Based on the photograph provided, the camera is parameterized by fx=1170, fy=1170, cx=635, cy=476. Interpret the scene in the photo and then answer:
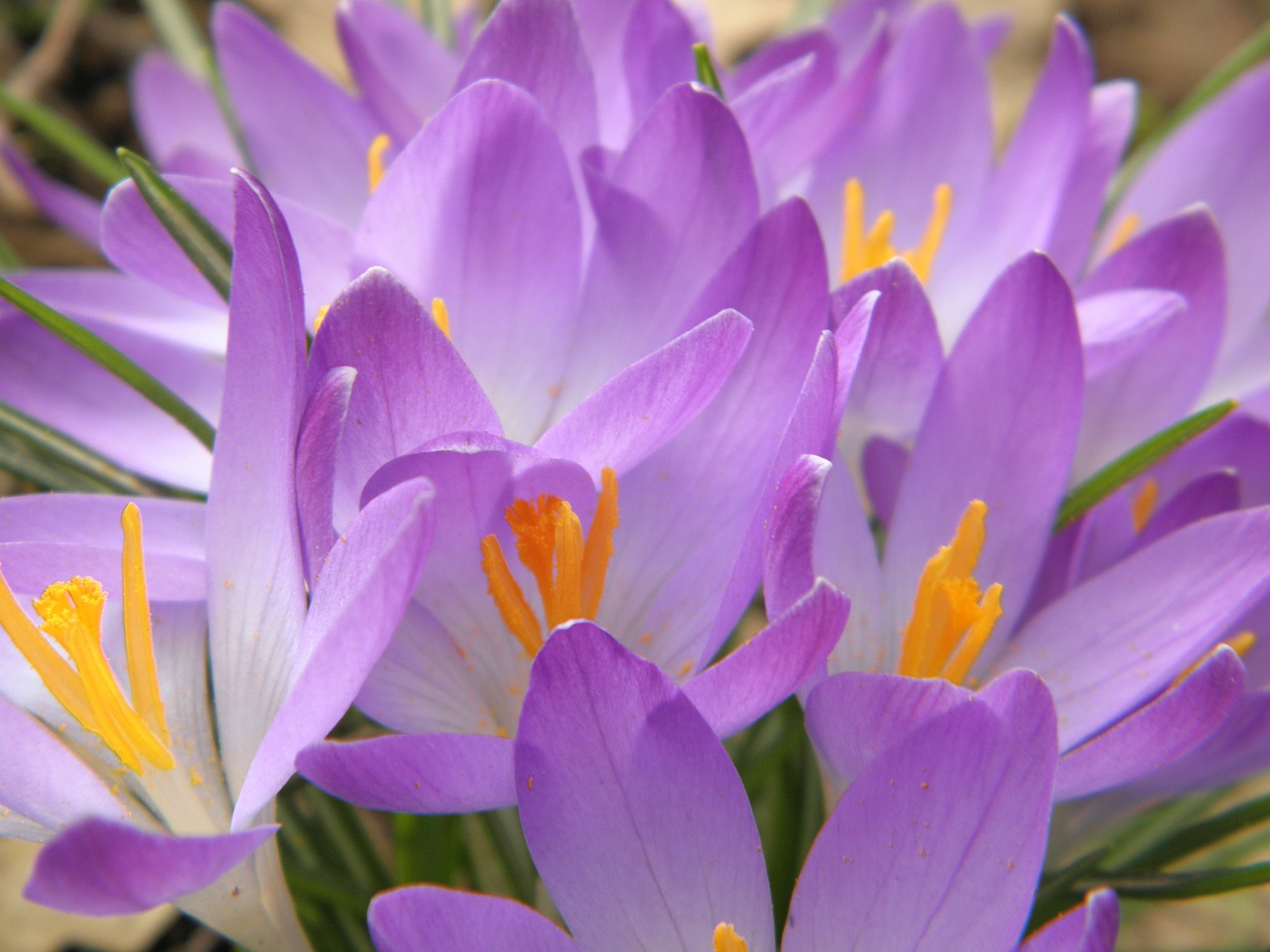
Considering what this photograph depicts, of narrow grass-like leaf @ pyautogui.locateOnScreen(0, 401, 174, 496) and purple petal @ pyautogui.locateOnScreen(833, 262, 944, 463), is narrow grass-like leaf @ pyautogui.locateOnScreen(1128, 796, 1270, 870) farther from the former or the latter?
narrow grass-like leaf @ pyautogui.locateOnScreen(0, 401, 174, 496)

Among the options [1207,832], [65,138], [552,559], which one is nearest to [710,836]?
[552,559]

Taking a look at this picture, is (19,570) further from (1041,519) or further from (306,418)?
(1041,519)

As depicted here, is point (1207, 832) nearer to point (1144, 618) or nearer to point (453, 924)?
point (1144, 618)

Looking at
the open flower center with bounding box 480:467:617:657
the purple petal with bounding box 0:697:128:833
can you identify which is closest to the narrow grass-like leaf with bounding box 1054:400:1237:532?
the open flower center with bounding box 480:467:617:657

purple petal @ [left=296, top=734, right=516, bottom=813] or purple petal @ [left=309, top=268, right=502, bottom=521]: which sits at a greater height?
purple petal @ [left=309, top=268, right=502, bottom=521]

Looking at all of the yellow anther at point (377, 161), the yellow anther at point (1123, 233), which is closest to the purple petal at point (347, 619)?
the yellow anther at point (377, 161)

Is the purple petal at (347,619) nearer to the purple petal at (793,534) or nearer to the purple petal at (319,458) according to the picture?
the purple petal at (319,458)
